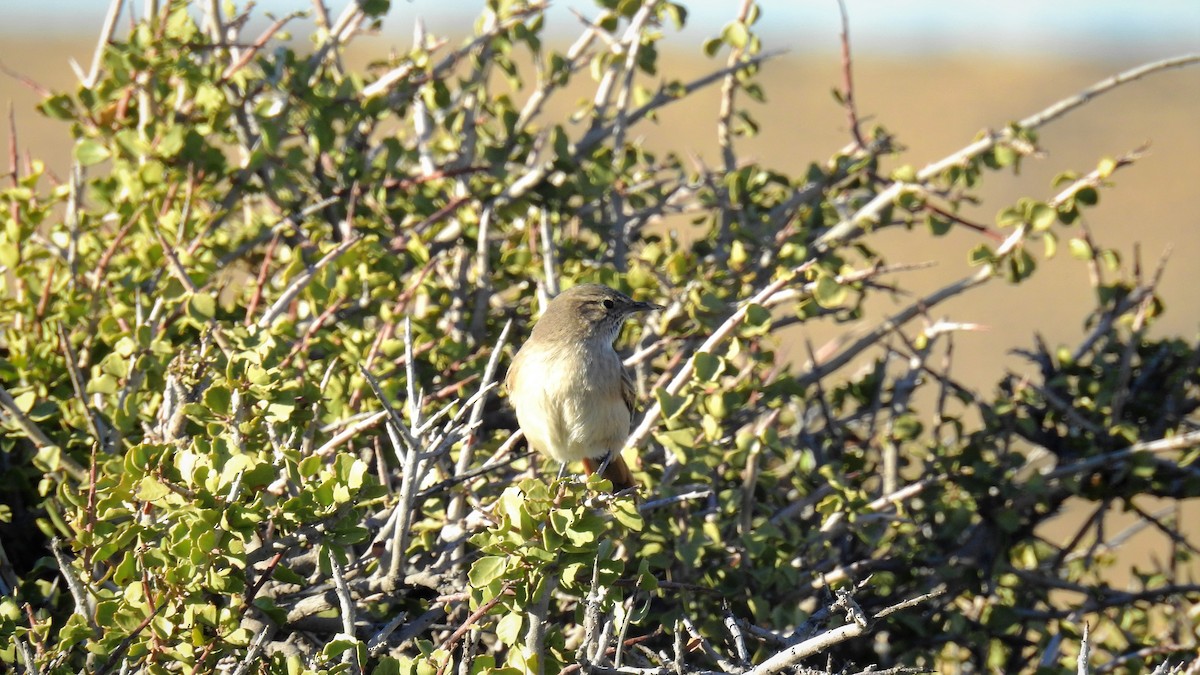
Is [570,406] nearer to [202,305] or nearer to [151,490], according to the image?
[202,305]

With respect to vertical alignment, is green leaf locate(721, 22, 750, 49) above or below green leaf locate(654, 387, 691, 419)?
above

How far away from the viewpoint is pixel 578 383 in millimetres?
4145

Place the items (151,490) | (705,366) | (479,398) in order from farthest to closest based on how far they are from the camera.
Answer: (705,366) < (479,398) < (151,490)

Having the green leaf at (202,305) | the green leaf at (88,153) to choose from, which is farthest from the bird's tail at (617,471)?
the green leaf at (88,153)

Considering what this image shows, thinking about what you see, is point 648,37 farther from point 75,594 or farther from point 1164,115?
point 1164,115

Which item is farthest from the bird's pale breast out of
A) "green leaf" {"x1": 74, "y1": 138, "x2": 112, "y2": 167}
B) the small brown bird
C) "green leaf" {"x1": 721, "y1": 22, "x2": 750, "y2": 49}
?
"green leaf" {"x1": 74, "y1": 138, "x2": 112, "y2": 167}

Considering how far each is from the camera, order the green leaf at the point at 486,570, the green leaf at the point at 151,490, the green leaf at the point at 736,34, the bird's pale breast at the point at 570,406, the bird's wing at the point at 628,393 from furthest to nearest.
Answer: the green leaf at the point at 736,34
the bird's wing at the point at 628,393
the bird's pale breast at the point at 570,406
the green leaf at the point at 151,490
the green leaf at the point at 486,570

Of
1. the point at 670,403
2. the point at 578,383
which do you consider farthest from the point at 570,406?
the point at 670,403

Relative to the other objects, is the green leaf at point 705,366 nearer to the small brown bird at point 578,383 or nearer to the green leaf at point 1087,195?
the small brown bird at point 578,383

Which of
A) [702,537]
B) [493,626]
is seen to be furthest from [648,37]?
[493,626]

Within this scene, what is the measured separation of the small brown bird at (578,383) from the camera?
408cm

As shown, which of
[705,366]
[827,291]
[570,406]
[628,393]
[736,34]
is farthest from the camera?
[736,34]

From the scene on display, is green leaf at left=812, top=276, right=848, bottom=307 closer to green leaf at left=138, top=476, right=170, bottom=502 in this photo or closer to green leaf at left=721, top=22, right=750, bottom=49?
green leaf at left=721, top=22, right=750, bottom=49

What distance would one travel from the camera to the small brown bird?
13.4 feet
